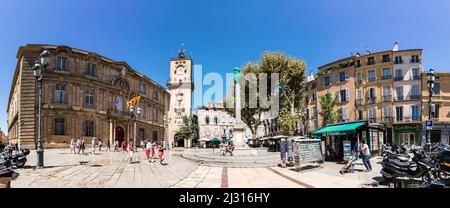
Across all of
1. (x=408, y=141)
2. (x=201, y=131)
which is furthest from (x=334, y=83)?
(x=201, y=131)

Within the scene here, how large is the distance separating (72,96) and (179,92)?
28.4 m

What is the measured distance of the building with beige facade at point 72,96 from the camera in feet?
75.3

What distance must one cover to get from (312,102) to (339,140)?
24726 millimetres

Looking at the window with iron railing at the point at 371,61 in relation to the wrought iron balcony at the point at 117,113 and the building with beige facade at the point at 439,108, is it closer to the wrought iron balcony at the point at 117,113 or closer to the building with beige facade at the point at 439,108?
the building with beige facade at the point at 439,108

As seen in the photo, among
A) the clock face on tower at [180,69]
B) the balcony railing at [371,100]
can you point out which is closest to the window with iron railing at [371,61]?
the balcony railing at [371,100]

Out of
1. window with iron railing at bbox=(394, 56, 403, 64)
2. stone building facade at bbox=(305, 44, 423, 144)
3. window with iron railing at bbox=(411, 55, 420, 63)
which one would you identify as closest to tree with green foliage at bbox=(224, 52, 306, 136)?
stone building facade at bbox=(305, 44, 423, 144)

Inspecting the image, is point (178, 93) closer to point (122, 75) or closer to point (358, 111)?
point (122, 75)

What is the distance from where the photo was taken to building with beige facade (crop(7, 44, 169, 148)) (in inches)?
904

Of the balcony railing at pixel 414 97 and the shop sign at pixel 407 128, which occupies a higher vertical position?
the balcony railing at pixel 414 97

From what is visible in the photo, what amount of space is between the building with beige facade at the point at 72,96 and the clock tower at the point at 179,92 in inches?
616

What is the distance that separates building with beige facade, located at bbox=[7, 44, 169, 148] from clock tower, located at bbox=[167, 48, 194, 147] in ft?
51.3

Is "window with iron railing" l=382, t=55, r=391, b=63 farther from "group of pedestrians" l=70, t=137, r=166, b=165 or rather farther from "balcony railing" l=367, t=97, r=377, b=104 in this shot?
"group of pedestrians" l=70, t=137, r=166, b=165

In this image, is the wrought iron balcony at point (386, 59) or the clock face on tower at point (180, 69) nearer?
the wrought iron balcony at point (386, 59)

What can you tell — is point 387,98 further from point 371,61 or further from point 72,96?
point 72,96
